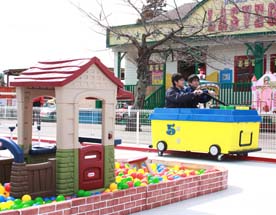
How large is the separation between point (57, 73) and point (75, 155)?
99cm

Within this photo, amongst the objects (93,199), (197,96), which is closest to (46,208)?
(93,199)

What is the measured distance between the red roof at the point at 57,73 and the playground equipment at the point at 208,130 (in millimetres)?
4965

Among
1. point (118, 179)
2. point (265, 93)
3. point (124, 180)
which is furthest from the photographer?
point (265, 93)

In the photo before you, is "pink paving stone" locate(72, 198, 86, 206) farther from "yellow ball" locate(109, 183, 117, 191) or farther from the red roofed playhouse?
"yellow ball" locate(109, 183, 117, 191)

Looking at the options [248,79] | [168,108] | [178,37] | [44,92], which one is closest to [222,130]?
[168,108]

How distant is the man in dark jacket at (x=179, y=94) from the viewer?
10.8 m

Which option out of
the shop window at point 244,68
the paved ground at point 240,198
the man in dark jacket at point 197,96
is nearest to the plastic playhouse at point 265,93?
the shop window at point 244,68

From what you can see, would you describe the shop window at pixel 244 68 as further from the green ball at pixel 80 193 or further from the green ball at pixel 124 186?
the green ball at pixel 80 193

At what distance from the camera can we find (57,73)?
18.4ft

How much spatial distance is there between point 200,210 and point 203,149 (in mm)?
5208

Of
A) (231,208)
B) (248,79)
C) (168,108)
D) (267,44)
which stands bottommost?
(231,208)

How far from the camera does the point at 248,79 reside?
21828 mm

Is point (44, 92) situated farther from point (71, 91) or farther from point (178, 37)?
point (178, 37)

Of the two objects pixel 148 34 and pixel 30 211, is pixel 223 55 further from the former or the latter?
pixel 30 211
